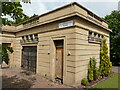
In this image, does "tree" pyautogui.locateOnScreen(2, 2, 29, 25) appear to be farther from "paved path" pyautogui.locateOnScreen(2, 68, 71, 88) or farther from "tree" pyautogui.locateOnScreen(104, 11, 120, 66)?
"tree" pyautogui.locateOnScreen(104, 11, 120, 66)

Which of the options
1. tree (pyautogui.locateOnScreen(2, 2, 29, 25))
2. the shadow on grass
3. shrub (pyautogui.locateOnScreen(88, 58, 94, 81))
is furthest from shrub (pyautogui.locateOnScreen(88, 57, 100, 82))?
tree (pyautogui.locateOnScreen(2, 2, 29, 25))

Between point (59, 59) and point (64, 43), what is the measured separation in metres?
1.41

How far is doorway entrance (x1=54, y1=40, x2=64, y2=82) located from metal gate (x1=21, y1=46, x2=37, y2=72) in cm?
292

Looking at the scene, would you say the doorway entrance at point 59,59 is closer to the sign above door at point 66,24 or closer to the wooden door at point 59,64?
the wooden door at point 59,64

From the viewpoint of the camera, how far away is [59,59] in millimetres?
7387

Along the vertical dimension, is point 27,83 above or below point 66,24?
below

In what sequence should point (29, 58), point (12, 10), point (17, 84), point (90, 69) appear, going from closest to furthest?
point (12, 10) → point (17, 84) → point (90, 69) → point (29, 58)

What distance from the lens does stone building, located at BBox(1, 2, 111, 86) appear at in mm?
6254

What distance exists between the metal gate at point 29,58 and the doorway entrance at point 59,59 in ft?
9.58

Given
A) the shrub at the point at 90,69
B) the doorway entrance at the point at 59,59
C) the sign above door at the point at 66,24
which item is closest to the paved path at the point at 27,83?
the doorway entrance at the point at 59,59

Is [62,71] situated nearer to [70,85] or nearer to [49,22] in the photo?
[70,85]

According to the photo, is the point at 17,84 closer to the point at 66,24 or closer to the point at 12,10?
the point at 12,10

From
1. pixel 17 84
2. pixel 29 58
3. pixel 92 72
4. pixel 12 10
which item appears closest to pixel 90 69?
pixel 92 72

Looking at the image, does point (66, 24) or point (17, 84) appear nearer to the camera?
point (17, 84)
